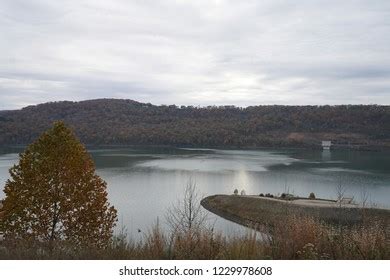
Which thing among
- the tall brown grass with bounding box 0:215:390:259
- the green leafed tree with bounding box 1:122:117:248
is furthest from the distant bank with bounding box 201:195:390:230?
the tall brown grass with bounding box 0:215:390:259

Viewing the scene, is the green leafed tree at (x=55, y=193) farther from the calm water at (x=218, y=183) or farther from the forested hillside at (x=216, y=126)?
the forested hillside at (x=216, y=126)

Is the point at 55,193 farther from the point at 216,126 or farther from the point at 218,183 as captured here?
the point at 216,126

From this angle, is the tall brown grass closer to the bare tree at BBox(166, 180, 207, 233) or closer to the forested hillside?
the bare tree at BBox(166, 180, 207, 233)

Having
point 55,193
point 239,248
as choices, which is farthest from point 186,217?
point 239,248

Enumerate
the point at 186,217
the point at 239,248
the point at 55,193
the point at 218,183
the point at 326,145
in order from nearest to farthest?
the point at 239,248 < the point at 55,193 < the point at 186,217 < the point at 218,183 < the point at 326,145

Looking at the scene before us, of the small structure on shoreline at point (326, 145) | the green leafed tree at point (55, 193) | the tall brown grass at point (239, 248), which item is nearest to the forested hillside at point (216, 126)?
the small structure on shoreline at point (326, 145)

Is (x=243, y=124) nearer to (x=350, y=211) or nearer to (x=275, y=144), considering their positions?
(x=275, y=144)

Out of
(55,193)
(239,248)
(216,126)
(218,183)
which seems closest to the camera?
(239,248)
